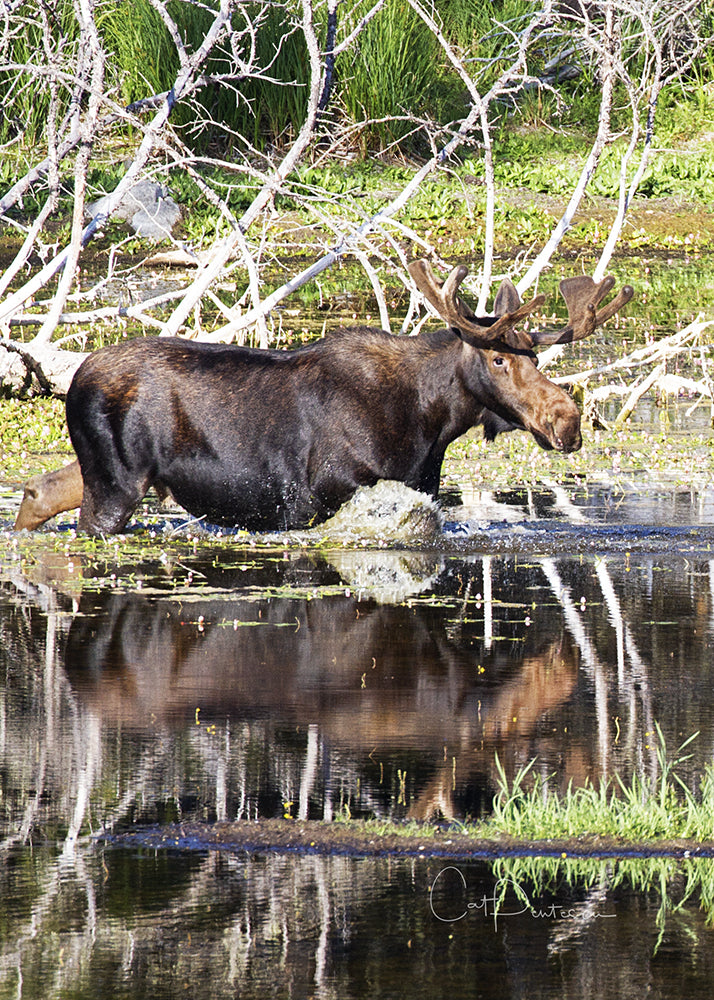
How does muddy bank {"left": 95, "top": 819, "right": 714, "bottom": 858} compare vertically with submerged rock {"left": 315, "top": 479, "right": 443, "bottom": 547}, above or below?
below

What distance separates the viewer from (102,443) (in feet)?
30.5

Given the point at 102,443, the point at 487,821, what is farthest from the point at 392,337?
the point at 487,821

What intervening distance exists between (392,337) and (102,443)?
1819 mm

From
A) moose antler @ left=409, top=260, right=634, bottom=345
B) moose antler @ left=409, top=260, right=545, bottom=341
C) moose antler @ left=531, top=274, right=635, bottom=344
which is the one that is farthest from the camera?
moose antler @ left=531, top=274, right=635, bottom=344

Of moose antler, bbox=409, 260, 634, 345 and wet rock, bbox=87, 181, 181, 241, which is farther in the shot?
wet rock, bbox=87, 181, 181, 241

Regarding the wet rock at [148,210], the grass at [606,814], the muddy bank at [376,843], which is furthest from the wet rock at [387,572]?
the wet rock at [148,210]

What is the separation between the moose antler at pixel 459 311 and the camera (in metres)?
9.13

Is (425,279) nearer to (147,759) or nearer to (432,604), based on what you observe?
(432,604)

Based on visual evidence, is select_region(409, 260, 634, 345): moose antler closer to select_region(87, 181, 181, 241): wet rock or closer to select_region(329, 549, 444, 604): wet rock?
select_region(329, 549, 444, 604): wet rock

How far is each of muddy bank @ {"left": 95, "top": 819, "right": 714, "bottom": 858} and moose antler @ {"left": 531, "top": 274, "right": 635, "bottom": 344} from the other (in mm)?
5034

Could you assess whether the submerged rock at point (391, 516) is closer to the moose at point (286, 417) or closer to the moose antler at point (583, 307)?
the moose at point (286, 417)

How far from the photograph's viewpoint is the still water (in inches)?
166
